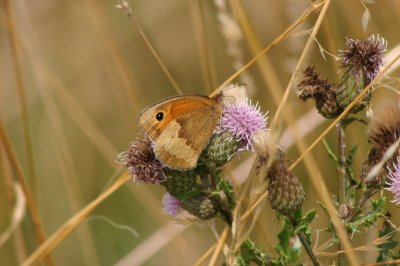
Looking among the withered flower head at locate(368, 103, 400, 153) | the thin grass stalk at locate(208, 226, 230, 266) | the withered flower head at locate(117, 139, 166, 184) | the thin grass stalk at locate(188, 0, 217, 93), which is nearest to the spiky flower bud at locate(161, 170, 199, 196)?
the withered flower head at locate(117, 139, 166, 184)

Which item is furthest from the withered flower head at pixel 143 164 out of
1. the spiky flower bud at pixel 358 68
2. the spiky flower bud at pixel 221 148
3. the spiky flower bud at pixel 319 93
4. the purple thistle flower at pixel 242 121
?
the spiky flower bud at pixel 358 68

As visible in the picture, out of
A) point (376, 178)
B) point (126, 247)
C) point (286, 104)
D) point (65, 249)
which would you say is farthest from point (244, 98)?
point (65, 249)

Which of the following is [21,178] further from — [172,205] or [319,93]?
[319,93]

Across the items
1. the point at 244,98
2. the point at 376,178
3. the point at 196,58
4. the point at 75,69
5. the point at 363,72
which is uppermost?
the point at 75,69

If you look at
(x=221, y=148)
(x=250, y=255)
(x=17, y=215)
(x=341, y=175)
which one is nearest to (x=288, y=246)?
(x=250, y=255)

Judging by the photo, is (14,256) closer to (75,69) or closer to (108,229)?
(108,229)

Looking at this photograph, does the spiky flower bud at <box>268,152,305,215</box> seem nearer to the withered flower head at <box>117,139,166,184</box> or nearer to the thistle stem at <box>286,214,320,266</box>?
the thistle stem at <box>286,214,320,266</box>
